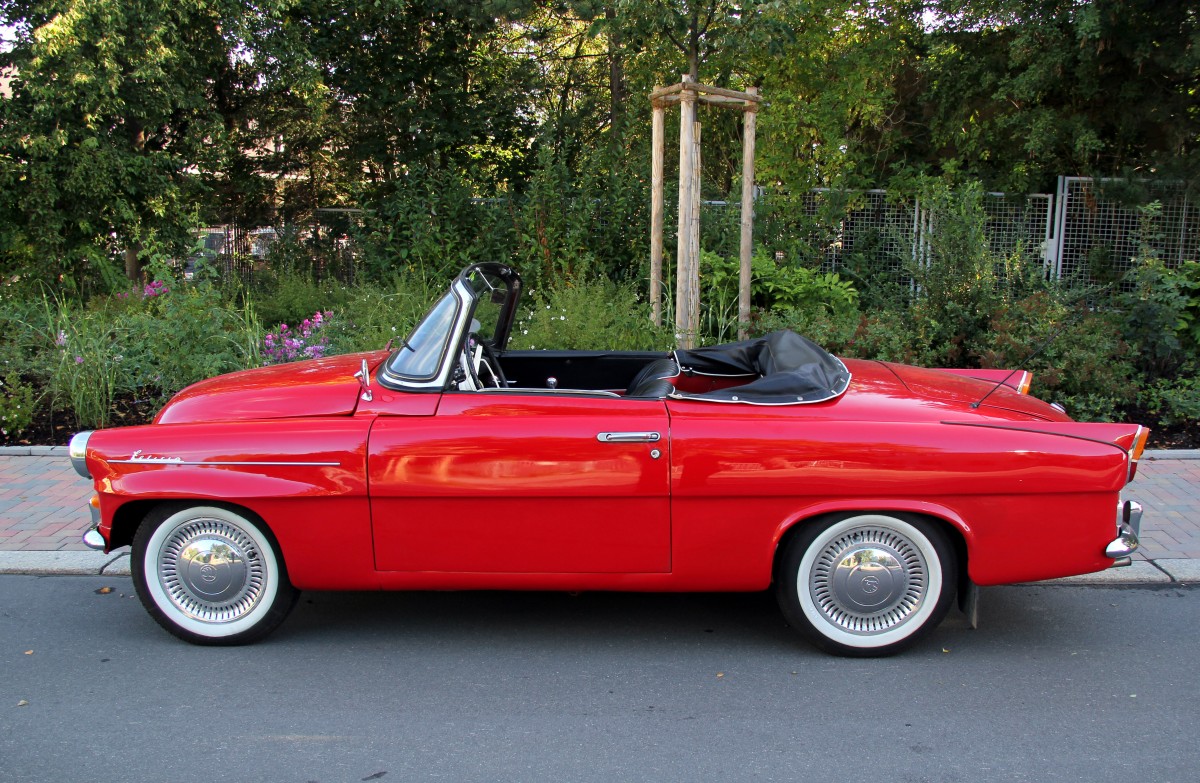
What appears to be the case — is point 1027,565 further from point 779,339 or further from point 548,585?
point 548,585

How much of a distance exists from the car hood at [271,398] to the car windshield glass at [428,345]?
0.76 feet

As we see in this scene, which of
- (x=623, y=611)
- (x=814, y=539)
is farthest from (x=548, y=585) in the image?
(x=814, y=539)

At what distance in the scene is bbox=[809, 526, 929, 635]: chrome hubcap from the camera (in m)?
3.93

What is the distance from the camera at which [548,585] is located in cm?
399

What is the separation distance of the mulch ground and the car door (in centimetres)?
442

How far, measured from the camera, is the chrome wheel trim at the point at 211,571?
160 inches

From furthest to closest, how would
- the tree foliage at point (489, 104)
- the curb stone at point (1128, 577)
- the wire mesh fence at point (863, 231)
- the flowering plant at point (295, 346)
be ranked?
the wire mesh fence at point (863, 231) → the tree foliage at point (489, 104) → the flowering plant at point (295, 346) → the curb stone at point (1128, 577)

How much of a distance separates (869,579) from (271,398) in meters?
2.60

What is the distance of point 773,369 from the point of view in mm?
4598

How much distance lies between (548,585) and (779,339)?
1.74 metres

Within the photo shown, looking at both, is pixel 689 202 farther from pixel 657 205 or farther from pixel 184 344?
pixel 184 344

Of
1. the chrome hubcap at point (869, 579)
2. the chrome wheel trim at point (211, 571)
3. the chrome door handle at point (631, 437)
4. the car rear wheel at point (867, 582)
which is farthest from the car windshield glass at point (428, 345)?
the chrome hubcap at point (869, 579)

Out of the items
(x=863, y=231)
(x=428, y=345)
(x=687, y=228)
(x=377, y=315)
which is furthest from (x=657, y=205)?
(x=863, y=231)

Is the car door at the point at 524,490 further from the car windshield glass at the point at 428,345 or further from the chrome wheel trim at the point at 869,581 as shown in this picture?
the chrome wheel trim at the point at 869,581
